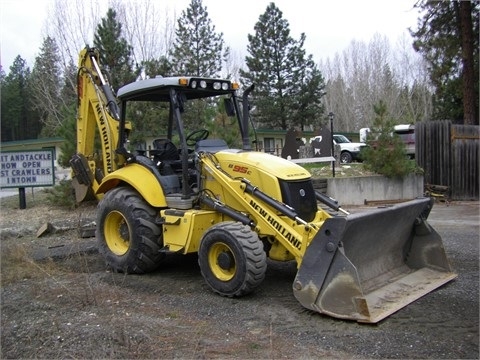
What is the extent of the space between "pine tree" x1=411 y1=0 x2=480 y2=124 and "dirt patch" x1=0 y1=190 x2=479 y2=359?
1392cm

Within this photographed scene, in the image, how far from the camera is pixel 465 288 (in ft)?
19.7

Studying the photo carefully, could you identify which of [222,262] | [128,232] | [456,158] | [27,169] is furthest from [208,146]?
[456,158]

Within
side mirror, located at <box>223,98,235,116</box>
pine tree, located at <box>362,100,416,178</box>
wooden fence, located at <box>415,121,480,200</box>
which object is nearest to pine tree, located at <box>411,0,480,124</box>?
wooden fence, located at <box>415,121,480,200</box>

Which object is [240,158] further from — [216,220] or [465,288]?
[465,288]

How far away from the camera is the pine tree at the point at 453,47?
19219mm

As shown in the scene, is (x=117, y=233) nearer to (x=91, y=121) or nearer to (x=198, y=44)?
(x=91, y=121)

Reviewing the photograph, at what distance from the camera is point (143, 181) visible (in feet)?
22.4

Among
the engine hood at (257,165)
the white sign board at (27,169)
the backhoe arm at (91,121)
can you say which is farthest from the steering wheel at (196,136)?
the white sign board at (27,169)

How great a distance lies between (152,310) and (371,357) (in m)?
2.38

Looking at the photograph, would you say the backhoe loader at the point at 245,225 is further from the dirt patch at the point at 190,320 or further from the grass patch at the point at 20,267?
the grass patch at the point at 20,267

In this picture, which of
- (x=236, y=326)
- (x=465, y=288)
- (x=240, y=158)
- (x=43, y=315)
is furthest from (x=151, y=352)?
(x=465, y=288)

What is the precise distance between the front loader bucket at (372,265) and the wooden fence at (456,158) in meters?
10.5

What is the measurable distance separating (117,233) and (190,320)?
→ 2.63 metres

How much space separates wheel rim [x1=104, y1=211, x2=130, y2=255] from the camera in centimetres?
712
